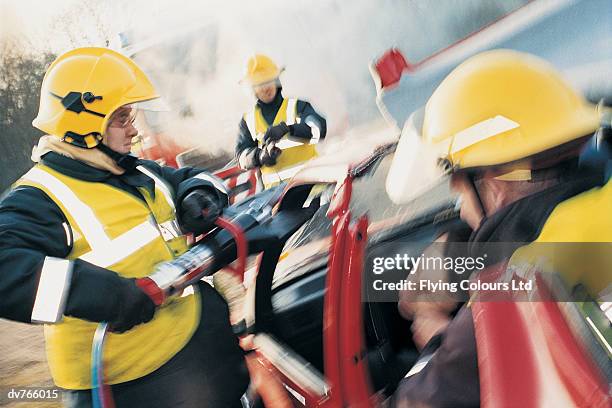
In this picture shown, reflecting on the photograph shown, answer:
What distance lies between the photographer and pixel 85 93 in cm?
168

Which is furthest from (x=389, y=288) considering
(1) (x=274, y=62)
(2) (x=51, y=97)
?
A: (2) (x=51, y=97)

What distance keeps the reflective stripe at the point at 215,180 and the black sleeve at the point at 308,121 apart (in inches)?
11.2

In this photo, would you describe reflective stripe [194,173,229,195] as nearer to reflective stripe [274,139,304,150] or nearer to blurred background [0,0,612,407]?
blurred background [0,0,612,407]

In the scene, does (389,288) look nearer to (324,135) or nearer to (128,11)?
(324,135)

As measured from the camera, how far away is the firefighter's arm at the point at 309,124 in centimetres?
177

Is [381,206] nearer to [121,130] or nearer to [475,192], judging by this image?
[475,192]

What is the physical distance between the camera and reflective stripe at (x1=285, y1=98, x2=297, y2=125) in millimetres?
1777

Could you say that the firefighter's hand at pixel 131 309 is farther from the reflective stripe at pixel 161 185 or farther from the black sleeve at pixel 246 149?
the black sleeve at pixel 246 149

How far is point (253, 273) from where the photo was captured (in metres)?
1.84

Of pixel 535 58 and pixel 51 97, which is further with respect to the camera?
pixel 51 97

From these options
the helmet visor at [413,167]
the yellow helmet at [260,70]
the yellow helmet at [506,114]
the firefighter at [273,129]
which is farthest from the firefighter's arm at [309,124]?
the yellow helmet at [506,114]

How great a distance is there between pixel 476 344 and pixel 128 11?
1.31 m

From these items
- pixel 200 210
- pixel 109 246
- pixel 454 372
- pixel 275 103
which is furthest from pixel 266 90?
pixel 454 372

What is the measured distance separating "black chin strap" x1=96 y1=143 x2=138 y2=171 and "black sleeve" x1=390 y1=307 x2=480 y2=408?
99 cm
